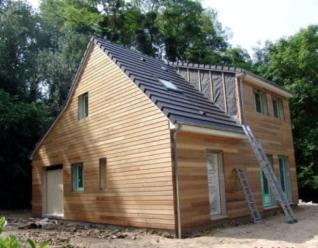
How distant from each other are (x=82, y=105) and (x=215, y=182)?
231 inches

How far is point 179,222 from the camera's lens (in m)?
9.22

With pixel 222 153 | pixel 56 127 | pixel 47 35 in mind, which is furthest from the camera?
pixel 47 35

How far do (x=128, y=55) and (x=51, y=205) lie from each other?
6.77 m

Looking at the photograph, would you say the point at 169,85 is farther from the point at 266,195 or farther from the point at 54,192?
the point at 54,192

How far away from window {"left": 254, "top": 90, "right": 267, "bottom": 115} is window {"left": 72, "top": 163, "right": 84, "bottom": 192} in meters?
6.75

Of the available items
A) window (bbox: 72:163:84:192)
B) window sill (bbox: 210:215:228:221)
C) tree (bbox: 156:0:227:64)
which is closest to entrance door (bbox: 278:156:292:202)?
window sill (bbox: 210:215:228:221)

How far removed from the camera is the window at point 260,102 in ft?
44.5

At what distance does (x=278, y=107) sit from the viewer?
15234 millimetres

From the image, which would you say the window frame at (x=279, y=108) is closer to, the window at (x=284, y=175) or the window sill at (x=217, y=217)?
the window at (x=284, y=175)

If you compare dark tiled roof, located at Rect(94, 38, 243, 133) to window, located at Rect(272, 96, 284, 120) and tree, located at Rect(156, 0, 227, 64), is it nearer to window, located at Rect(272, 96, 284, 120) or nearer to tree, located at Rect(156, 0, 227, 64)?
window, located at Rect(272, 96, 284, 120)

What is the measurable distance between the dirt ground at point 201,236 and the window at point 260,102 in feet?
13.4

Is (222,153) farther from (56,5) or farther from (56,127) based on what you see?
(56,5)

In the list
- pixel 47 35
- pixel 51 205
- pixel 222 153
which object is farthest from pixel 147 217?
pixel 47 35

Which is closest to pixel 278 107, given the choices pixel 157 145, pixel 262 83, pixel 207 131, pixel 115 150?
pixel 262 83
